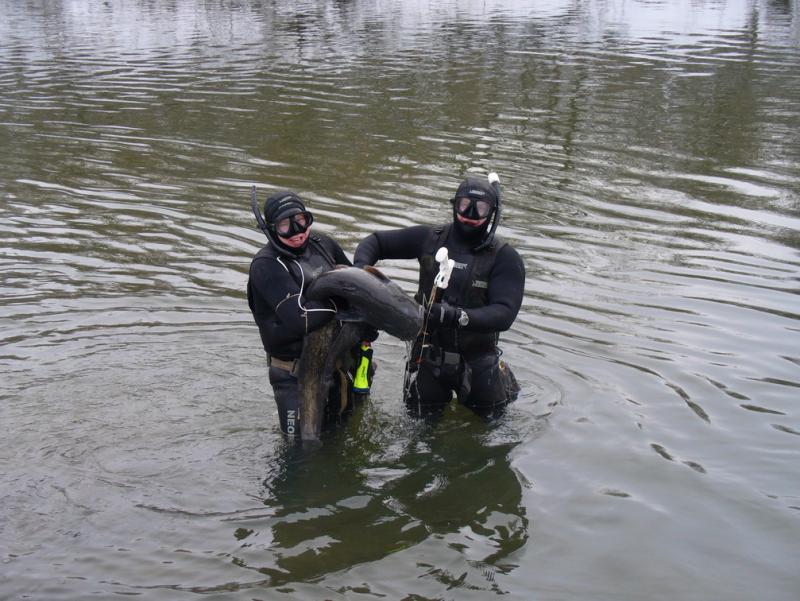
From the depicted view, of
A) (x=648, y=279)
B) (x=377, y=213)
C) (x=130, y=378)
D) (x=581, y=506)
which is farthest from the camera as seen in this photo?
(x=377, y=213)

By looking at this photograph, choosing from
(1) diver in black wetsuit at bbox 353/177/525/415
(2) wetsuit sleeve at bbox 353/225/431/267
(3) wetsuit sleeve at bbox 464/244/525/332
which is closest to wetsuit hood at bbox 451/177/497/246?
(1) diver in black wetsuit at bbox 353/177/525/415

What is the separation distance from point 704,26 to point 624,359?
1012 inches

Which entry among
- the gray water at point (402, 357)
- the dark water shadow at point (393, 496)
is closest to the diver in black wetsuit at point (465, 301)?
the dark water shadow at point (393, 496)

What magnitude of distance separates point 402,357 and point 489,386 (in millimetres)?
1799

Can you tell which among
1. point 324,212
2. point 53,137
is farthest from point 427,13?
point 324,212

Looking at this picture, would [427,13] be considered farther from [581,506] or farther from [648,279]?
[581,506]

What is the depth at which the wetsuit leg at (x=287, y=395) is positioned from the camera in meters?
6.24

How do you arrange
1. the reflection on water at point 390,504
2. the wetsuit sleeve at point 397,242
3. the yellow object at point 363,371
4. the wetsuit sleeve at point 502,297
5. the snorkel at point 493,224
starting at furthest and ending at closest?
the wetsuit sleeve at point 397,242, the yellow object at point 363,371, the snorkel at point 493,224, the wetsuit sleeve at point 502,297, the reflection on water at point 390,504

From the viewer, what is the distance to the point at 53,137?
52.5ft

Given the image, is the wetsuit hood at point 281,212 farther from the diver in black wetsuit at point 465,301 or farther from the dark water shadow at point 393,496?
the dark water shadow at point 393,496

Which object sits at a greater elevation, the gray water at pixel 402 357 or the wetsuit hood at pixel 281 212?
the wetsuit hood at pixel 281 212

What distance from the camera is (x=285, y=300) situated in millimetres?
5949

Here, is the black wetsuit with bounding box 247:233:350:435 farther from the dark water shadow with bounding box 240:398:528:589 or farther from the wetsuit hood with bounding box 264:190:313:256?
the dark water shadow with bounding box 240:398:528:589

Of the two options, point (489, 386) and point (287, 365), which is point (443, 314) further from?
point (287, 365)
